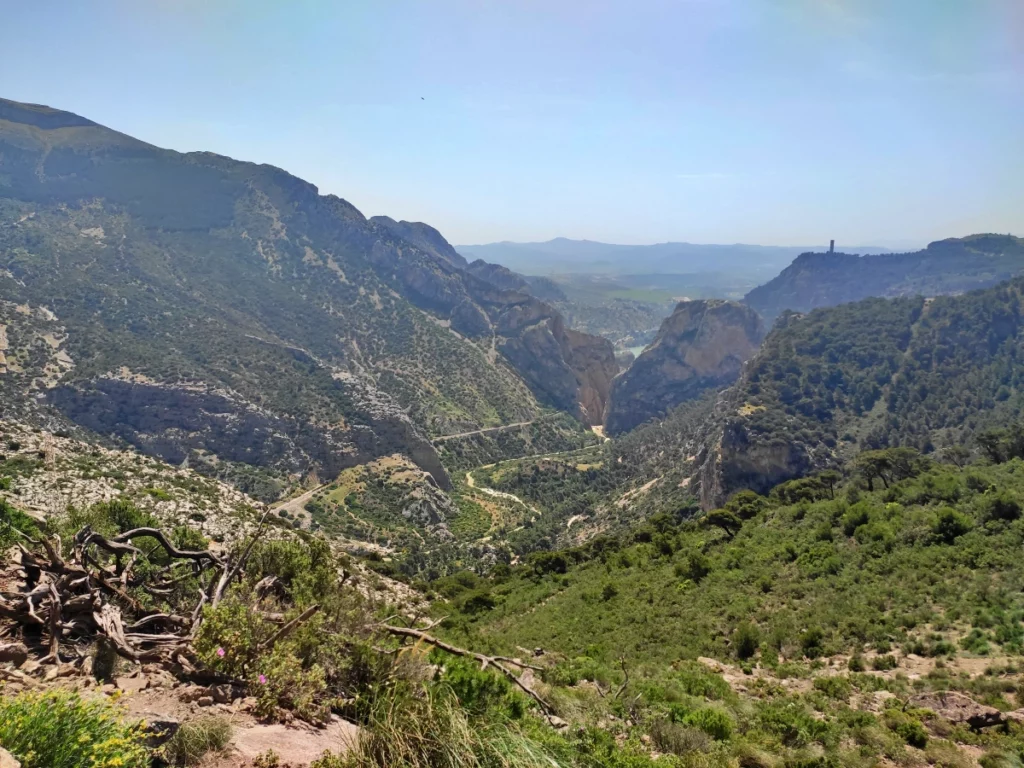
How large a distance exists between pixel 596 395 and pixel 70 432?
131 meters

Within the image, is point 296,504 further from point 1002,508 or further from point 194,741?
point 194,741

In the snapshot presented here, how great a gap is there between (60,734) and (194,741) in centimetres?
146

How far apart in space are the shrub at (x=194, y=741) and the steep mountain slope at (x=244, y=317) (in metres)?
67.6

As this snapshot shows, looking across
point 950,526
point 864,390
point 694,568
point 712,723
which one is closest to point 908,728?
point 712,723

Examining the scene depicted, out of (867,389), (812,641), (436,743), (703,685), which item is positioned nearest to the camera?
(436,743)

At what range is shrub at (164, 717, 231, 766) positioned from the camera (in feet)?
14.8

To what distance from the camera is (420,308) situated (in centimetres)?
14300

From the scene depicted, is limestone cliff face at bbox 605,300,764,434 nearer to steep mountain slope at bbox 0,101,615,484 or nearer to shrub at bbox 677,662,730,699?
steep mountain slope at bbox 0,101,615,484

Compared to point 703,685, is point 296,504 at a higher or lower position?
lower

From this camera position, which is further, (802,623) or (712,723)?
(802,623)

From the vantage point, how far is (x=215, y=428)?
2618 inches

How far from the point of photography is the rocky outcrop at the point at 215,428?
205 feet

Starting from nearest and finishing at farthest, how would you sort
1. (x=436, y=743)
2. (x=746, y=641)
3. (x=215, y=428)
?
(x=436, y=743) → (x=746, y=641) → (x=215, y=428)

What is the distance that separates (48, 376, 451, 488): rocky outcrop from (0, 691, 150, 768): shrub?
6845 cm
